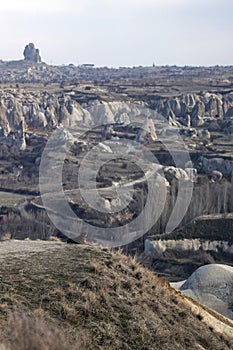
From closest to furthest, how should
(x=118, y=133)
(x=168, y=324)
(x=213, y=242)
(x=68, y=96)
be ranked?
(x=168, y=324)
(x=213, y=242)
(x=118, y=133)
(x=68, y=96)

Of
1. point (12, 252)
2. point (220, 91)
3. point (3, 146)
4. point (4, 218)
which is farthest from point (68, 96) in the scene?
point (12, 252)

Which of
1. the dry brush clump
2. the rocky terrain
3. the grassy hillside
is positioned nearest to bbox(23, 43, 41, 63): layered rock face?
the rocky terrain

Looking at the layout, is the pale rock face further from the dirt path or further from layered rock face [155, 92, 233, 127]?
layered rock face [155, 92, 233, 127]

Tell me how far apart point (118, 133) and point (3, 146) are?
1029 cm

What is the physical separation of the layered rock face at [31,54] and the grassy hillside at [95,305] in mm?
145522

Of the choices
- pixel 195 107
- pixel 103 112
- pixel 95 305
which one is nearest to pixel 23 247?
pixel 95 305

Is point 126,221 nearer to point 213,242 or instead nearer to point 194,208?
point 194,208

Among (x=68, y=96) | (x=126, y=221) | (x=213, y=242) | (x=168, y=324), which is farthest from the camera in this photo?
(x=68, y=96)

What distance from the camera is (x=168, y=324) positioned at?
7.29 meters

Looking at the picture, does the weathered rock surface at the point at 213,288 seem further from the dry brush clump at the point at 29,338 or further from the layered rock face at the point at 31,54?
the layered rock face at the point at 31,54

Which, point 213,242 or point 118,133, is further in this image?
point 118,133

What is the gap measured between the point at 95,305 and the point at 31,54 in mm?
150871

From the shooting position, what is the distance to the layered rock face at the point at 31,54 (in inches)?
5906

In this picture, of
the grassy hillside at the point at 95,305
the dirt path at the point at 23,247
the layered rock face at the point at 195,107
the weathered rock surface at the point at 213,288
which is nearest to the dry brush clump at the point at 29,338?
the grassy hillside at the point at 95,305
